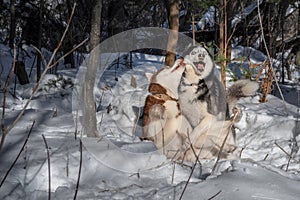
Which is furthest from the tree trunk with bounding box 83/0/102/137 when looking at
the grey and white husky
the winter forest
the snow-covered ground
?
the grey and white husky

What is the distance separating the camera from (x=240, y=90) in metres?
2.68

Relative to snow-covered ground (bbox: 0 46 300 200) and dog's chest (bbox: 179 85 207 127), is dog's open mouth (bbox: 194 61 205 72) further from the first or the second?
snow-covered ground (bbox: 0 46 300 200)

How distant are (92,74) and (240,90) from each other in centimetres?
109

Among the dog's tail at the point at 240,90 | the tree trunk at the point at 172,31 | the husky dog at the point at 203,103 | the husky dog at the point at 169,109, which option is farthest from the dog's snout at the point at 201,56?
the tree trunk at the point at 172,31

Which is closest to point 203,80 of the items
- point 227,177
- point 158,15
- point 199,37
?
point 227,177

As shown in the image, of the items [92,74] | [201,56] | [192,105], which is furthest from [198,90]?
[92,74]

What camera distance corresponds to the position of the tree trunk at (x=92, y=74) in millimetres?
2518

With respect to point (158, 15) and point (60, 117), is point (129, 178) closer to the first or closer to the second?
point (60, 117)

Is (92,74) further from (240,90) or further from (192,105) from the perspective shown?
(240,90)

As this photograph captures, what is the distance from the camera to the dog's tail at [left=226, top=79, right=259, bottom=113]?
262 cm

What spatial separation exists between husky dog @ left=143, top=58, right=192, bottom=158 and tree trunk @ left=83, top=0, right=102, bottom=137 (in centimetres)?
46

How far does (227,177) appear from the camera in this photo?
1664mm

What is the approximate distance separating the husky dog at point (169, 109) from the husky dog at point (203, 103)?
1.7 inches

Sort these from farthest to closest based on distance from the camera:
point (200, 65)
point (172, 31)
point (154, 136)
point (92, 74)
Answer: point (172, 31) → point (154, 136) → point (200, 65) → point (92, 74)
